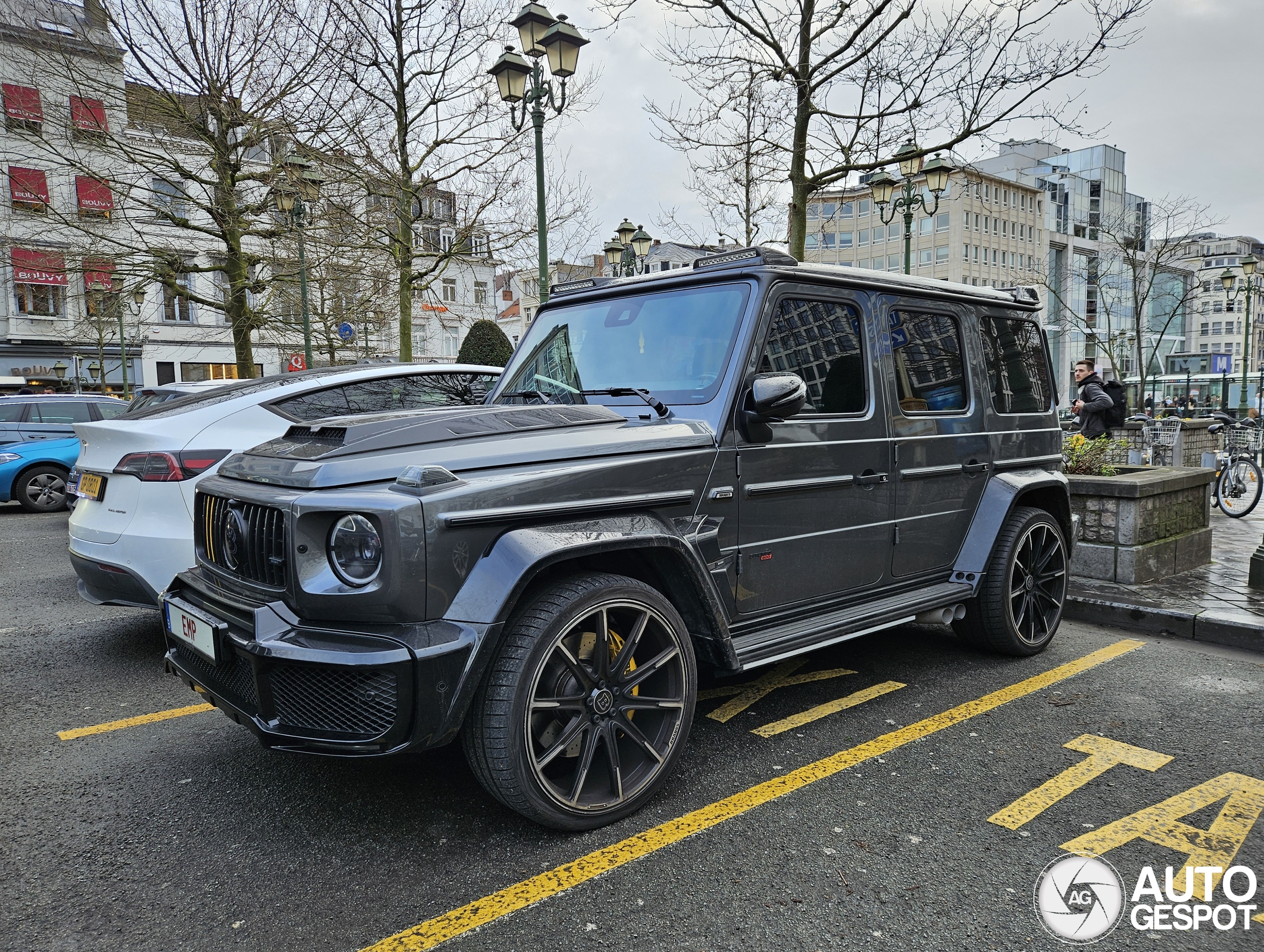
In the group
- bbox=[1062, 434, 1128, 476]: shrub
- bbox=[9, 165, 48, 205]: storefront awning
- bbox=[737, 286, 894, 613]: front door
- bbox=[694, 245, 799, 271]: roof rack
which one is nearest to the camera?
bbox=[737, 286, 894, 613]: front door

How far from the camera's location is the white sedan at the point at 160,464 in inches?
179

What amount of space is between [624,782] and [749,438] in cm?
139

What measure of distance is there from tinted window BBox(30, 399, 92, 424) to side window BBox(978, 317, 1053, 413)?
1301 centimetres

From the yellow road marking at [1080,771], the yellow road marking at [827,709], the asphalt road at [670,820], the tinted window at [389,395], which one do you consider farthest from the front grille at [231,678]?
the tinted window at [389,395]

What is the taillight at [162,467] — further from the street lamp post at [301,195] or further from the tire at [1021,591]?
the street lamp post at [301,195]

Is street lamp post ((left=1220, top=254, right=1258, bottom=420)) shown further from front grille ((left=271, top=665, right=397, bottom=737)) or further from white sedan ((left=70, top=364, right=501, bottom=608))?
front grille ((left=271, top=665, right=397, bottom=737))

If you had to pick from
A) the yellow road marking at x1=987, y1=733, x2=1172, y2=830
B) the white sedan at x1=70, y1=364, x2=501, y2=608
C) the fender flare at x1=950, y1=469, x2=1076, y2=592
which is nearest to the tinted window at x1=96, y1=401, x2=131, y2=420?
the white sedan at x1=70, y1=364, x2=501, y2=608

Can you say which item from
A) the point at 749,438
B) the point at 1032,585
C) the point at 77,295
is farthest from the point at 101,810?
the point at 77,295

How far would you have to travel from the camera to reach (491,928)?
2350 mm

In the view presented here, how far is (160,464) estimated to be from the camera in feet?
15.3

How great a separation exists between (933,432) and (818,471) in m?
0.96

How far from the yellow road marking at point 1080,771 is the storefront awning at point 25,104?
19206 millimetres

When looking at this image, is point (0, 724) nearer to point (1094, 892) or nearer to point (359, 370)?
point (359, 370)

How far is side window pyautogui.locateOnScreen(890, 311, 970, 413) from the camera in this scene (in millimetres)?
4145
